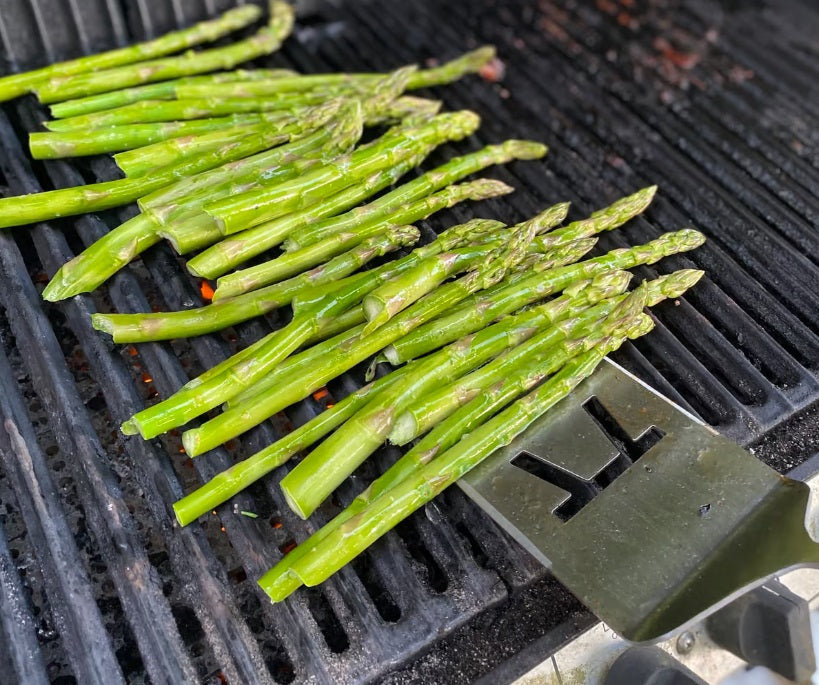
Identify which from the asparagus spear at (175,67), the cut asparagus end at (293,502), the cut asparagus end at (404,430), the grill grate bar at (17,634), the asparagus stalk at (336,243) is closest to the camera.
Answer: the grill grate bar at (17,634)

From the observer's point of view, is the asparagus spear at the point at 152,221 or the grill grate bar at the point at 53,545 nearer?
the grill grate bar at the point at 53,545

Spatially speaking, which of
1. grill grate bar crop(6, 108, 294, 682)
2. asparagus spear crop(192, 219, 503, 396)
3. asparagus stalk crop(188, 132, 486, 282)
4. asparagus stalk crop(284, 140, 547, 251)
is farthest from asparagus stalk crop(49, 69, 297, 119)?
asparagus spear crop(192, 219, 503, 396)

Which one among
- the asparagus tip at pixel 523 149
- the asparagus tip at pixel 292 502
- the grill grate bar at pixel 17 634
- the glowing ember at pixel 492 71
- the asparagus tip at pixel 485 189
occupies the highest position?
the glowing ember at pixel 492 71

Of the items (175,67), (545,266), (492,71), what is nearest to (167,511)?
(545,266)

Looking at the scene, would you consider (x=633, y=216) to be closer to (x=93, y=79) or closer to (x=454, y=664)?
(x=454, y=664)

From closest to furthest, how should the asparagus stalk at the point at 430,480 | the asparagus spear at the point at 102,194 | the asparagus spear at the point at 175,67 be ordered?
the asparagus stalk at the point at 430,480, the asparagus spear at the point at 102,194, the asparagus spear at the point at 175,67


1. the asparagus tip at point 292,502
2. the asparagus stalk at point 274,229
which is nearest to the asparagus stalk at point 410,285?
the asparagus stalk at point 274,229

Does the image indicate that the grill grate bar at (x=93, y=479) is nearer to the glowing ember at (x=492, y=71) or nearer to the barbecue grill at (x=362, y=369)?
the barbecue grill at (x=362, y=369)

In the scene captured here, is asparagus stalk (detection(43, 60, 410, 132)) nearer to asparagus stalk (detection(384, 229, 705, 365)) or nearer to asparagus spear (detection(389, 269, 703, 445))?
asparagus stalk (detection(384, 229, 705, 365))
